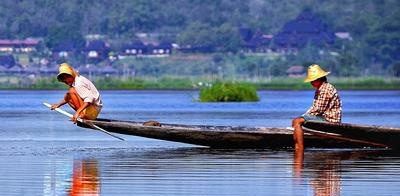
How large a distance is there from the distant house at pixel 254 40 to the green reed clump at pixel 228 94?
8464 centimetres

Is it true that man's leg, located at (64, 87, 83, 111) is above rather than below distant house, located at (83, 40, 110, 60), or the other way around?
above

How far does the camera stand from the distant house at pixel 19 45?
5428 inches

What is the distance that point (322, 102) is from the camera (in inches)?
807

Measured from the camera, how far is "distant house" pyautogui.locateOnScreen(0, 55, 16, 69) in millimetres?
128175

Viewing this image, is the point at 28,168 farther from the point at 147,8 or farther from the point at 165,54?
the point at 147,8

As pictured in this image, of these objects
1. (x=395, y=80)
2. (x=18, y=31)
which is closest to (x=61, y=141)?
(x=395, y=80)

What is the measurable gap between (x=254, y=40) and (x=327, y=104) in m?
125

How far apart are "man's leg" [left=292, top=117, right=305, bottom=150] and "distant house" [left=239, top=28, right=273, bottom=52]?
392ft

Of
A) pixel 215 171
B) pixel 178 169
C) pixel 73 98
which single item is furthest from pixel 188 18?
pixel 215 171

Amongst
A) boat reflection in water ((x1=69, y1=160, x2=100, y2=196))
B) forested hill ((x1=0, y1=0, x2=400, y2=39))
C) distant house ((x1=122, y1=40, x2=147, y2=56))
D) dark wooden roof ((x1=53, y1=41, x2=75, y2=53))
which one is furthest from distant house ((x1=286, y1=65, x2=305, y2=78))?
boat reflection in water ((x1=69, y1=160, x2=100, y2=196))

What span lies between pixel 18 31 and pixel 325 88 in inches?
5162

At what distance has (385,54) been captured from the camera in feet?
438

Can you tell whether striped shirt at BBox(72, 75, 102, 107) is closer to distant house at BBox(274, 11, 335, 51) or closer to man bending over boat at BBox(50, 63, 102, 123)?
man bending over boat at BBox(50, 63, 102, 123)

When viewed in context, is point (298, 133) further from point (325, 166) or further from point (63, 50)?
point (63, 50)
